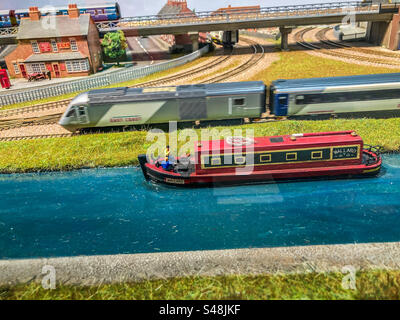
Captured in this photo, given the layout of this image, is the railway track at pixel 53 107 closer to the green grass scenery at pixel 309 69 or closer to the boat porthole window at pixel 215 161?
the green grass scenery at pixel 309 69

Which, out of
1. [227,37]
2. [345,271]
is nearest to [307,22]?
[227,37]

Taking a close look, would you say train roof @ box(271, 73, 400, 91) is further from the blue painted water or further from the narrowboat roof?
the narrowboat roof

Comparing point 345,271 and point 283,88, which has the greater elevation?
point 283,88

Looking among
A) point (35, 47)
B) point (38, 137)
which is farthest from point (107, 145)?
point (35, 47)

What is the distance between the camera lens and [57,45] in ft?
137

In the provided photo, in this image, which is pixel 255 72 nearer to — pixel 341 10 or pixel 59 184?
pixel 341 10

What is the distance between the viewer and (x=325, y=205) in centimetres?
1598

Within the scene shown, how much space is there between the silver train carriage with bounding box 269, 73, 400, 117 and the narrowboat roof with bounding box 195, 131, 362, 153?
597 centimetres

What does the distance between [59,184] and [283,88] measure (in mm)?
16856

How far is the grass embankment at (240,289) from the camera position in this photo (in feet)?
26.2

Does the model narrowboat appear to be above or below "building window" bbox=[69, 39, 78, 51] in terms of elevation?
below

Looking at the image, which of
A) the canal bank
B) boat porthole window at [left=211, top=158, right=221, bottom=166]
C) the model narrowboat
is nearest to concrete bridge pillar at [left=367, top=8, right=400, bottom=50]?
the model narrowboat

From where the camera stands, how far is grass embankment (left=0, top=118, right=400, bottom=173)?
817 inches

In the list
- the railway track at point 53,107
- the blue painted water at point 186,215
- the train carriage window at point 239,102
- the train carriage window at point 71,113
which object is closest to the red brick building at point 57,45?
the railway track at point 53,107
